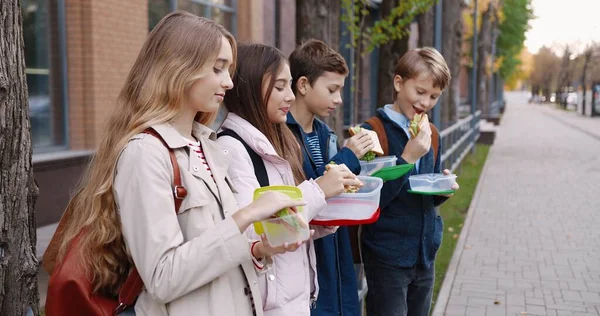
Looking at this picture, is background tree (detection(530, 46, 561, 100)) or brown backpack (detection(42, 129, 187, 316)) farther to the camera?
background tree (detection(530, 46, 561, 100))

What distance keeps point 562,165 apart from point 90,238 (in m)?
16.2

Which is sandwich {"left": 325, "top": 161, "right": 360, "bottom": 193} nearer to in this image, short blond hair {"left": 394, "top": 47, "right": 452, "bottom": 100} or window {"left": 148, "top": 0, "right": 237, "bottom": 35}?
short blond hair {"left": 394, "top": 47, "right": 452, "bottom": 100}

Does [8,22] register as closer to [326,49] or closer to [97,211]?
[97,211]

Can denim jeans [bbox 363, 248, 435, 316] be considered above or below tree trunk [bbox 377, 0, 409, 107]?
below

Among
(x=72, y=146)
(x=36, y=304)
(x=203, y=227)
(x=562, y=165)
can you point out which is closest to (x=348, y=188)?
(x=203, y=227)

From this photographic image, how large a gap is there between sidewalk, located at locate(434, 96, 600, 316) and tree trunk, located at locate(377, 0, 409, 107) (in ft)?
6.93

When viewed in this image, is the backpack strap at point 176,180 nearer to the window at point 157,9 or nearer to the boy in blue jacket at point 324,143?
the boy in blue jacket at point 324,143

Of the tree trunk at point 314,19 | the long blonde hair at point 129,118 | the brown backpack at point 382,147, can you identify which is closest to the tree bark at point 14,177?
the long blonde hair at point 129,118

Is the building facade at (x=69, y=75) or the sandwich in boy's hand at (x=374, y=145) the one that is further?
the building facade at (x=69, y=75)

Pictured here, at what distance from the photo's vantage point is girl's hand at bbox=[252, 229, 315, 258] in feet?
6.30

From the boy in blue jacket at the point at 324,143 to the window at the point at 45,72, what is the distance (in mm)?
5094

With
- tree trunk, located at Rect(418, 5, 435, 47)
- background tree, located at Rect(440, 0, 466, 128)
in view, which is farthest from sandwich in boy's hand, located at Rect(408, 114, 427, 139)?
background tree, located at Rect(440, 0, 466, 128)

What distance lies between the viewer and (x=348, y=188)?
2.46 m

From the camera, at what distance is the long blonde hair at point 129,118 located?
1.88 metres
